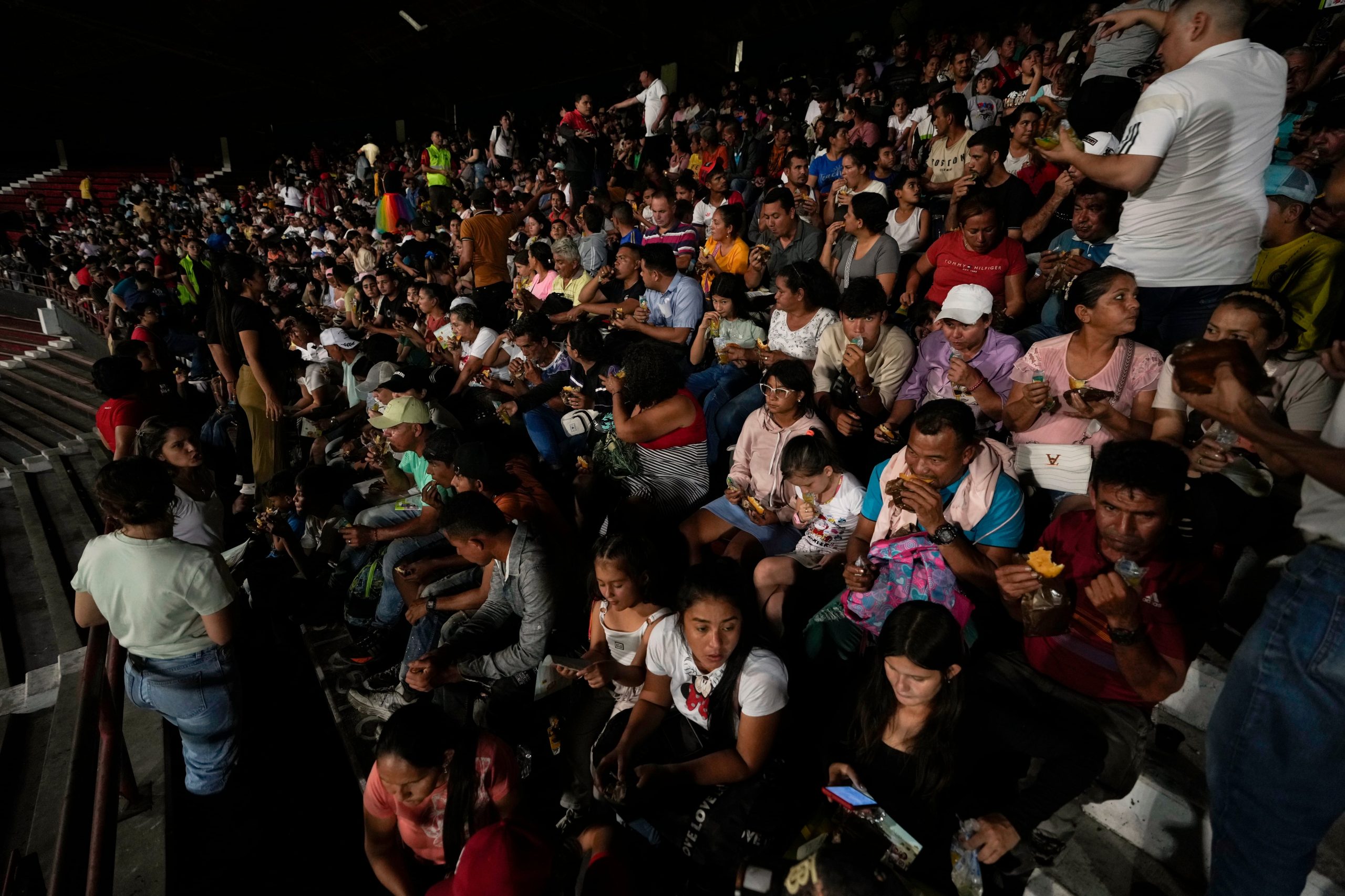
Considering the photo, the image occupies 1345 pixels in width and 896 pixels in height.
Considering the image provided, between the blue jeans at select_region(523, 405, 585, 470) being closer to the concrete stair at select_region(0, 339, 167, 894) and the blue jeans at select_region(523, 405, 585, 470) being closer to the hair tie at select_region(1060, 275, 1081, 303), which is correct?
the concrete stair at select_region(0, 339, 167, 894)

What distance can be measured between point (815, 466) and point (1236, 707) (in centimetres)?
189

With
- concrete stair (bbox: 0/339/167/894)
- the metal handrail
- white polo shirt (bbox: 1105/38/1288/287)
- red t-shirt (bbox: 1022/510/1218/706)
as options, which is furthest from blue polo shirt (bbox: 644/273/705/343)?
the metal handrail

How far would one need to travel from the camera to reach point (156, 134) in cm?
2894

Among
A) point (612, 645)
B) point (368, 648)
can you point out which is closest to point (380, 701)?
point (368, 648)

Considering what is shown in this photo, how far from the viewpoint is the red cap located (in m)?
2.01

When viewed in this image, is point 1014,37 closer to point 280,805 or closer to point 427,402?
point 427,402

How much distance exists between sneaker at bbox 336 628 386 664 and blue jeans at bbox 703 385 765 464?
2331mm

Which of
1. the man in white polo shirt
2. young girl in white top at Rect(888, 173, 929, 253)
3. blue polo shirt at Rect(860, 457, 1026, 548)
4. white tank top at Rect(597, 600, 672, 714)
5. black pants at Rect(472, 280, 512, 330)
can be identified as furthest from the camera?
black pants at Rect(472, 280, 512, 330)

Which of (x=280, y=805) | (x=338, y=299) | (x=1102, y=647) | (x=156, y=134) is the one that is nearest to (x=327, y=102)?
(x=156, y=134)

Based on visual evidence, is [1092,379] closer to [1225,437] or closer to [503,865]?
[1225,437]

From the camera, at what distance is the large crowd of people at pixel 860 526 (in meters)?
2.09

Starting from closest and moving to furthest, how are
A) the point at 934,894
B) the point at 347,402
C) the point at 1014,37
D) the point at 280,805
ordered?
the point at 934,894 → the point at 280,805 → the point at 347,402 → the point at 1014,37

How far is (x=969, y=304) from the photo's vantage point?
11.5 feet

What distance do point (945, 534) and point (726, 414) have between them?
7.46 feet
